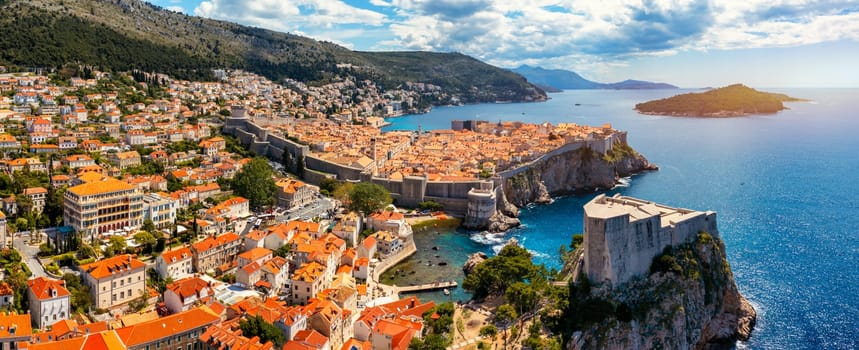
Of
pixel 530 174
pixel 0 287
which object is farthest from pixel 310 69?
pixel 0 287

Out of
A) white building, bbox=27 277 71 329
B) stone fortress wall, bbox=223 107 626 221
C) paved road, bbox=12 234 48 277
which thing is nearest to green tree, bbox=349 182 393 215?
stone fortress wall, bbox=223 107 626 221

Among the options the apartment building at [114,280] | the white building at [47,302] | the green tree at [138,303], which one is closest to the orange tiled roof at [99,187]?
the apartment building at [114,280]

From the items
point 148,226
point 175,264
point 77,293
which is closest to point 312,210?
point 148,226

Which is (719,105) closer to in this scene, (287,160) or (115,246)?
(287,160)

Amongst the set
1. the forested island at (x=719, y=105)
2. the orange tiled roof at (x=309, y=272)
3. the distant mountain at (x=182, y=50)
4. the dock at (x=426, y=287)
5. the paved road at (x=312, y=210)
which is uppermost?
the distant mountain at (x=182, y=50)

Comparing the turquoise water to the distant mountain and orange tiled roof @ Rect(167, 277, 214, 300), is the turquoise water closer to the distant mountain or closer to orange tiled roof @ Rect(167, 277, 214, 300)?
orange tiled roof @ Rect(167, 277, 214, 300)

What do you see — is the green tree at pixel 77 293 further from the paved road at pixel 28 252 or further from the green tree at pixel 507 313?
the green tree at pixel 507 313
